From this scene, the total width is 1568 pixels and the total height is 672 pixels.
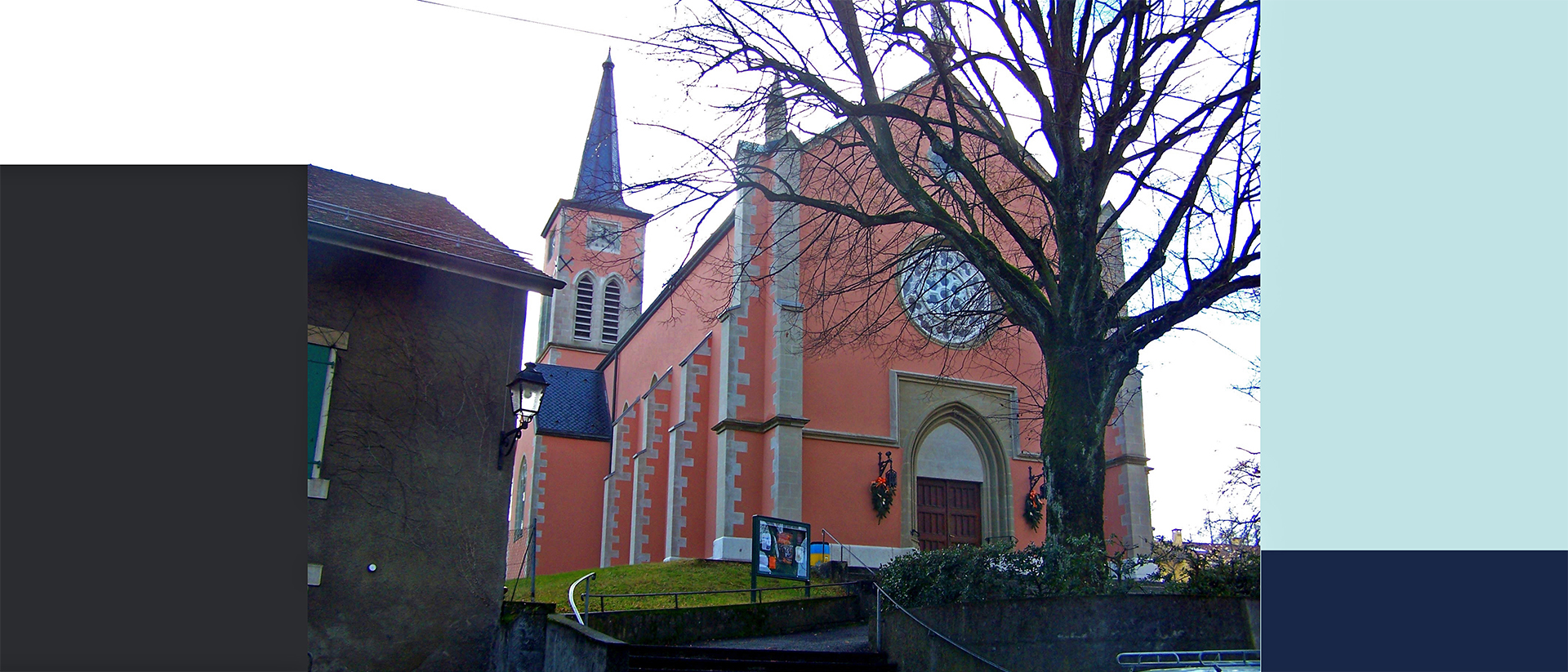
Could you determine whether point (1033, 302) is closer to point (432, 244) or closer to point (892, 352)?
point (432, 244)

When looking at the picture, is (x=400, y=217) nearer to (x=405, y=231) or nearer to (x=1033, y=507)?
(x=405, y=231)

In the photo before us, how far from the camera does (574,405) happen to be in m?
33.5

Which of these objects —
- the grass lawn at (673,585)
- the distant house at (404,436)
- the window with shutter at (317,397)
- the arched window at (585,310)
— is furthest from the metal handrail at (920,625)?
the arched window at (585,310)

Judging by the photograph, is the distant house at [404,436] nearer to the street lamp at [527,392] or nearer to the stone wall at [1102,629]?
the street lamp at [527,392]

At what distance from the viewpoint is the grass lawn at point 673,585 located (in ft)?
Answer: 52.5

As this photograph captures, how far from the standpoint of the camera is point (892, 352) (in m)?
21.8

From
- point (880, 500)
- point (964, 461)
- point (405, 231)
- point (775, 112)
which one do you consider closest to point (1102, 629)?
point (775, 112)

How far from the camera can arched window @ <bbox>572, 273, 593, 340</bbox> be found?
137 ft

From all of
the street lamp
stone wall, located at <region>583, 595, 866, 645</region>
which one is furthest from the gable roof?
stone wall, located at <region>583, 595, 866, 645</region>

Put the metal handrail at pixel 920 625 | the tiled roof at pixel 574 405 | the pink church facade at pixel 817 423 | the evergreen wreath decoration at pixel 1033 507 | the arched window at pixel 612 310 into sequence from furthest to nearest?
the arched window at pixel 612 310
the tiled roof at pixel 574 405
the evergreen wreath decoration at pixel 1033 507
the pink church facade at pixel 817 423
the metal handrail at pixel 920 625
